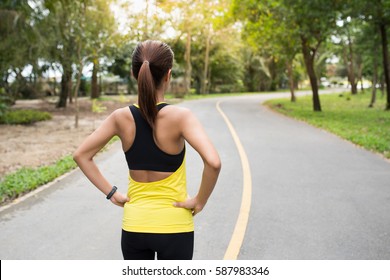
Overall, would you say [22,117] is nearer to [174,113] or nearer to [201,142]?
[174,113]

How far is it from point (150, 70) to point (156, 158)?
18.7 inches

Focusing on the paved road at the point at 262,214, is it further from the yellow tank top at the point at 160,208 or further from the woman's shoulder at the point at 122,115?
the woman's shoulder at the point at 122,115

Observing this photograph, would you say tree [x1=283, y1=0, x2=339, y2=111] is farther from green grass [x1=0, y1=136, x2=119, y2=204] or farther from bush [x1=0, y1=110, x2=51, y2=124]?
green grass [x1=0, y1=136, x2=119, y2=204]

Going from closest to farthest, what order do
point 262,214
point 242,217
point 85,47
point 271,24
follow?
1. point 242,217
2. point 262,214
3. point 85,47
4. point 271,24

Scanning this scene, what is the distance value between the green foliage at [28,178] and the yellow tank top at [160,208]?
5.61 metres

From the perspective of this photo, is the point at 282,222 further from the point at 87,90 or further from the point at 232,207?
the point at 87,90

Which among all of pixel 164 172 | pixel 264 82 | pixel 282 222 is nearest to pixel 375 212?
pixel 282 222

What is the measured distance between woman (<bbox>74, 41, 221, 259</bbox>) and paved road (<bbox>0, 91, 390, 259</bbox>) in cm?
242

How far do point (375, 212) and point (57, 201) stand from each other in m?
4.98

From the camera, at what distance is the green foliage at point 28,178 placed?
7.73 metres

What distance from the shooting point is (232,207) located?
22.2ft

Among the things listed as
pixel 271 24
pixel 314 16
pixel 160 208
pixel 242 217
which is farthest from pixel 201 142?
pixel 271 24

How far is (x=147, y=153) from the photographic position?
2.38 meters

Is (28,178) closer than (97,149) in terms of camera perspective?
No
